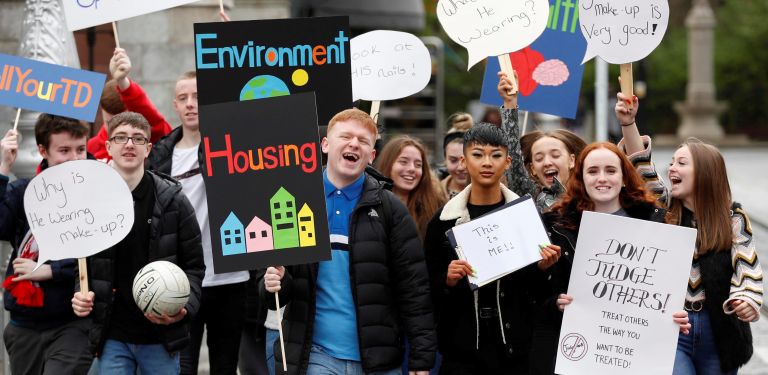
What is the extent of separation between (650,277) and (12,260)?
3165 mm

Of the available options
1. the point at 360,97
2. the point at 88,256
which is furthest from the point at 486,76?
the point at 88,256

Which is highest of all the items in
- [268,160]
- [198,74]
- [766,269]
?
[198,74]

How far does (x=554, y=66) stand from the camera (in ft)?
27.1

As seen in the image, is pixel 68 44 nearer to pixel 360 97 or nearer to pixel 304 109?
pixel 360 97

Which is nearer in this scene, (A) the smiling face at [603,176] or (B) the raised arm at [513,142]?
(A) the smiling face at [603,176]

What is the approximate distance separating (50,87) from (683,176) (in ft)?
10.6

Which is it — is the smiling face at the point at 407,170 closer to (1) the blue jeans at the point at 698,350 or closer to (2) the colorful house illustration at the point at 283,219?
(2) the colorful house illustration at the point at 283,219

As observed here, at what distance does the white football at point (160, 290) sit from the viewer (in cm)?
602

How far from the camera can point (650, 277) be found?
6.03 m

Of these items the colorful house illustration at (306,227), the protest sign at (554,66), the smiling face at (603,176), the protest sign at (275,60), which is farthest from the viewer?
the protest sign at (554,66)

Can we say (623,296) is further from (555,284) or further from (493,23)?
(493,23)

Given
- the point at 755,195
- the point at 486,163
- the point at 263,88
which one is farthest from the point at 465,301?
the point at 755,195

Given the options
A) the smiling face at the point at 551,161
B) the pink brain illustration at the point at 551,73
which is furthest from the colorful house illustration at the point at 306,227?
the pink brain illustration at the point at 551,73

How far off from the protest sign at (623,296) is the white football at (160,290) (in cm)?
177
